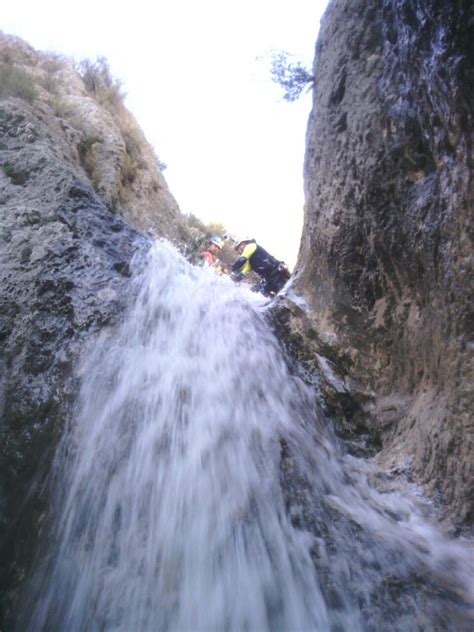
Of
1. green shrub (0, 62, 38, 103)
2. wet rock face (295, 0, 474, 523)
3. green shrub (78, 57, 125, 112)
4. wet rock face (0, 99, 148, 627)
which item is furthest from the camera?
green shrub (78, 57, 125, 112)

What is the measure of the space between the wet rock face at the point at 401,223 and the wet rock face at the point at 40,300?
2.04 metres

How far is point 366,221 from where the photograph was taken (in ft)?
13.2

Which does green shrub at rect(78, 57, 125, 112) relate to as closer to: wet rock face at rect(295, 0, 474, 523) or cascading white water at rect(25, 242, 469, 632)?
wet rock face at rect(295, 0, 474, 523)

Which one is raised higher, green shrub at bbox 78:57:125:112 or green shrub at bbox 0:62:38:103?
green shrub at bbox 78:57:125:112

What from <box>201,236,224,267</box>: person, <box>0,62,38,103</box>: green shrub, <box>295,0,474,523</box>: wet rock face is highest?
<box>295,0,474,523</box>: wet rock face

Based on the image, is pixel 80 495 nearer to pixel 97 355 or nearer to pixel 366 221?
pixel 97 355

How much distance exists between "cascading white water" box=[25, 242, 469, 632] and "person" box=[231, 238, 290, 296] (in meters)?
7.04

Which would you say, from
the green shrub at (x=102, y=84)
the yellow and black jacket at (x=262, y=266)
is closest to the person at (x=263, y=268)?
the yellow and black jacket at (x=262, y=266)

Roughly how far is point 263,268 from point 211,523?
840 centimetres

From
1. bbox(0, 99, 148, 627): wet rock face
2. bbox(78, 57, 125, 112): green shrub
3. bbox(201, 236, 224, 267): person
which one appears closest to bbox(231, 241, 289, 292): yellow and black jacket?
bbox(201, 236, 224, 267): person

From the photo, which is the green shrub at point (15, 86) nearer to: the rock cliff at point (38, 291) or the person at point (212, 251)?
the rock cliff at point (38, 291)

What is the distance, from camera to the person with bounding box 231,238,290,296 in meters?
10.4

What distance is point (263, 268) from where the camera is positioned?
34.3 feet

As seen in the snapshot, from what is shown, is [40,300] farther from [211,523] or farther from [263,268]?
[263,268]
